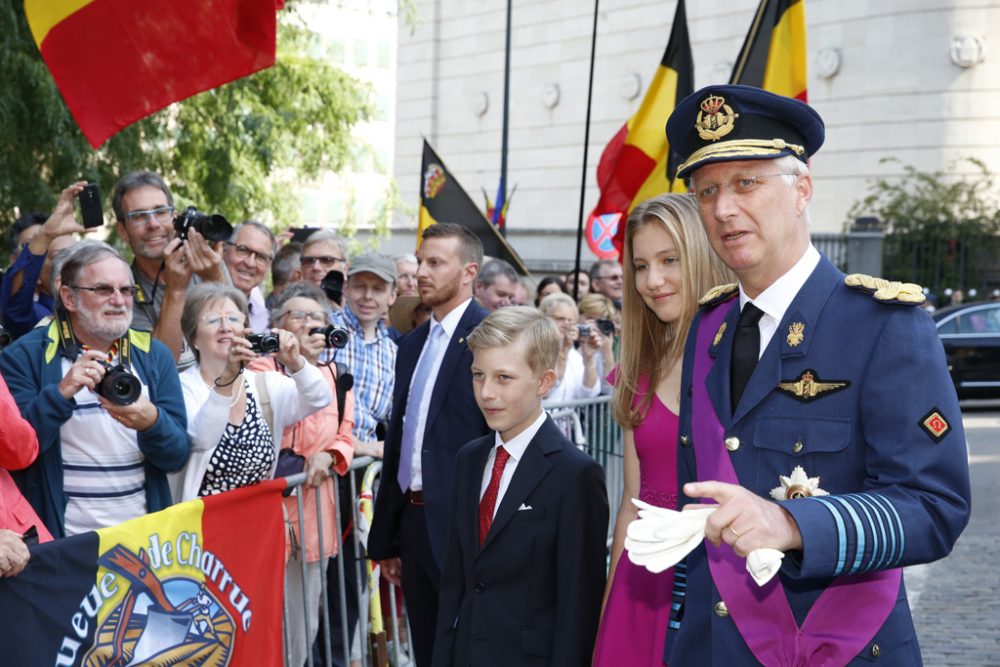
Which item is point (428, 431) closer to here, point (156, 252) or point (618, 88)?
point (156, 252)

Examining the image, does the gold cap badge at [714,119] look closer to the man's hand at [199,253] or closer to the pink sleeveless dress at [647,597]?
the pink sleeveless dress at [647,597]

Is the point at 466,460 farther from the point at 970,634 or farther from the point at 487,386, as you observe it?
the point at 970,634

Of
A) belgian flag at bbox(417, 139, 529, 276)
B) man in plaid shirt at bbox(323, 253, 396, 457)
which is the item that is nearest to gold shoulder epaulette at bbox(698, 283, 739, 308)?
man in plaid shirt at bbox(323, 253, 396, 457)

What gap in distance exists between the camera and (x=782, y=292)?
2766 millimetres

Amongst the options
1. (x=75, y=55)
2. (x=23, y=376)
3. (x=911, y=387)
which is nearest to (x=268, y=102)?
(x=75, y=55)

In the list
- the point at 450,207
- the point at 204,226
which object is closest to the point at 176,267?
the point at 204,226

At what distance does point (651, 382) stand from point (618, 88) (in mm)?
34515

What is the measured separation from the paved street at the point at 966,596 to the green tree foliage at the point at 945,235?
18650 millimetres

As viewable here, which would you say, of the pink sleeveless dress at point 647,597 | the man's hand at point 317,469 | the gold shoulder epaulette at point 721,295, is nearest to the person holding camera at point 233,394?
the man's hand at point 317,469

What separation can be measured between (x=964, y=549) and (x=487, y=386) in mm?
6662

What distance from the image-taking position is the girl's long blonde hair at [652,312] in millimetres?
3945

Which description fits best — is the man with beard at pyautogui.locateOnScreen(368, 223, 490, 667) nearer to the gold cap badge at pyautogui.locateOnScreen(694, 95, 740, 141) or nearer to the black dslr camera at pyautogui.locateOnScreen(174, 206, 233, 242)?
the black dslr camera at pyautogui.locateOnScreen(174, 206, 233, 242)

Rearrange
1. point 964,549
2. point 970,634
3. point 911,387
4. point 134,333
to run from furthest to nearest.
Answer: point 964,549 < point 970,634 < point 134,333 < point 911,387

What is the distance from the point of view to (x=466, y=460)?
439cm
